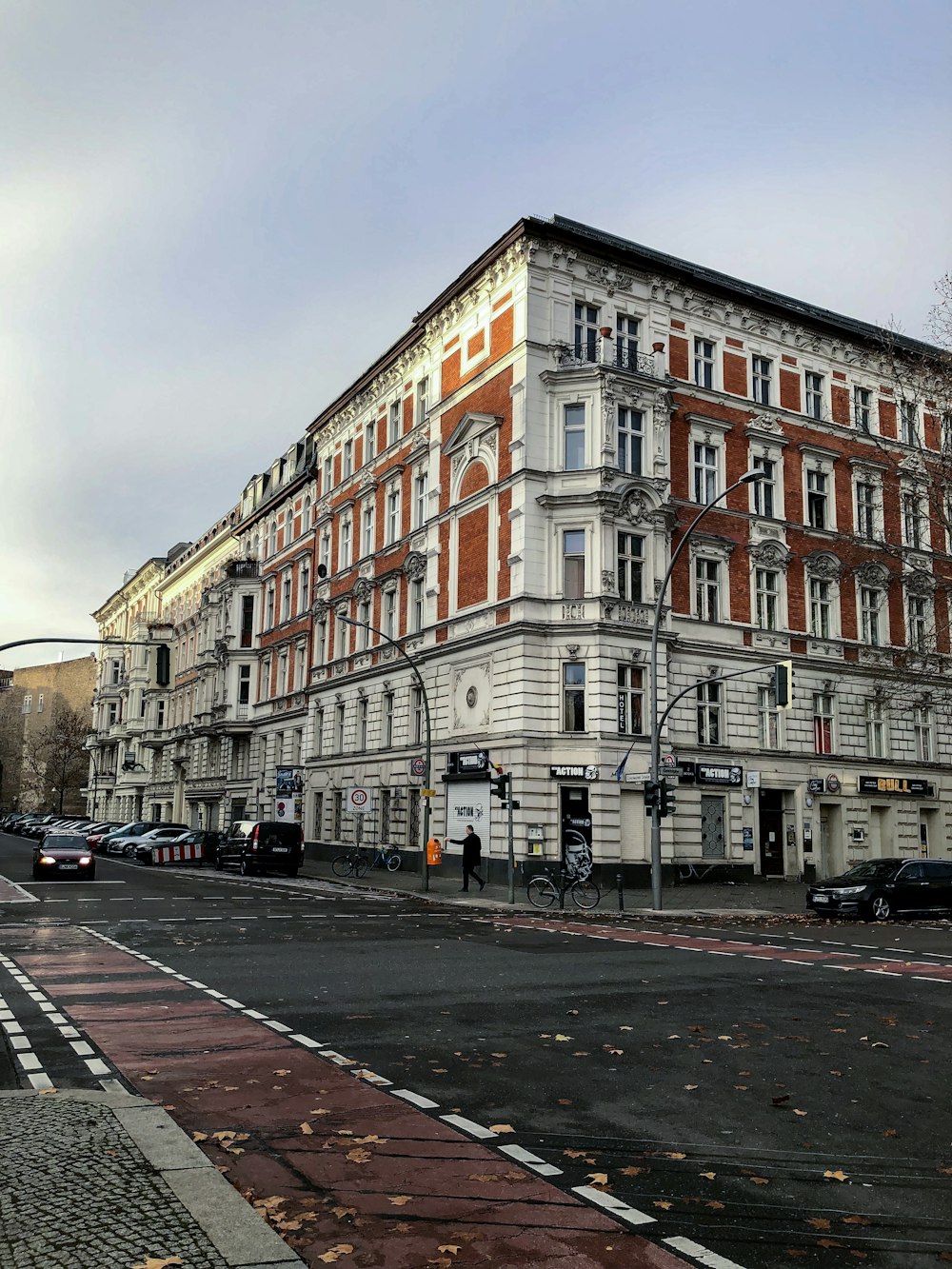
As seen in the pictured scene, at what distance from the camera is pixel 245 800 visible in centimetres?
6119

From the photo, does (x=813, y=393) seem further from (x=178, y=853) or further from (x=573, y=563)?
(x=178, y=853)

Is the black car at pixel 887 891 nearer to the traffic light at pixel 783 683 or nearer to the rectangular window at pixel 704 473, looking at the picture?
the traffic light at pixel 783 683

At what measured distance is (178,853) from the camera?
1874 inches

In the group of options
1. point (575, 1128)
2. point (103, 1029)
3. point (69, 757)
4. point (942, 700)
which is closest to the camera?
point (575, 1128)

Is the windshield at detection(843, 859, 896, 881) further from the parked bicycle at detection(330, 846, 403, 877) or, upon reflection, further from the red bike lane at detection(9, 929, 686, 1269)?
the red bike lane at detection(9, 929, 686, 1269)

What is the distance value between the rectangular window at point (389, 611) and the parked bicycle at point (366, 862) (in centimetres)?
827

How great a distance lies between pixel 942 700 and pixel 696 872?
12.7 metres

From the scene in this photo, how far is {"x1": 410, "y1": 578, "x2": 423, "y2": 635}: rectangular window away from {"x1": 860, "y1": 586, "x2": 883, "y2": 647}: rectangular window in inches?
631

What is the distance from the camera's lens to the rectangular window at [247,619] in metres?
63.6

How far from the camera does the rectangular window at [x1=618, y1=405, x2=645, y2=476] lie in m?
34.5

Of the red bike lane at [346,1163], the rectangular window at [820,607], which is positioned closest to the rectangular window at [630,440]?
the rectangular window at [820,607]

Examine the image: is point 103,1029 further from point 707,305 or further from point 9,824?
point 9,824

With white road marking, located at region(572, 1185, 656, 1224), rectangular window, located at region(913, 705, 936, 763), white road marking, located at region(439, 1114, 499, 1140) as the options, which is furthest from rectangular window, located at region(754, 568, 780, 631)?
white road marking, located at region(572, 1185, 656, 1224)

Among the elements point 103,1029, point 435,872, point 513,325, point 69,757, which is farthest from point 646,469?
point 69,757
